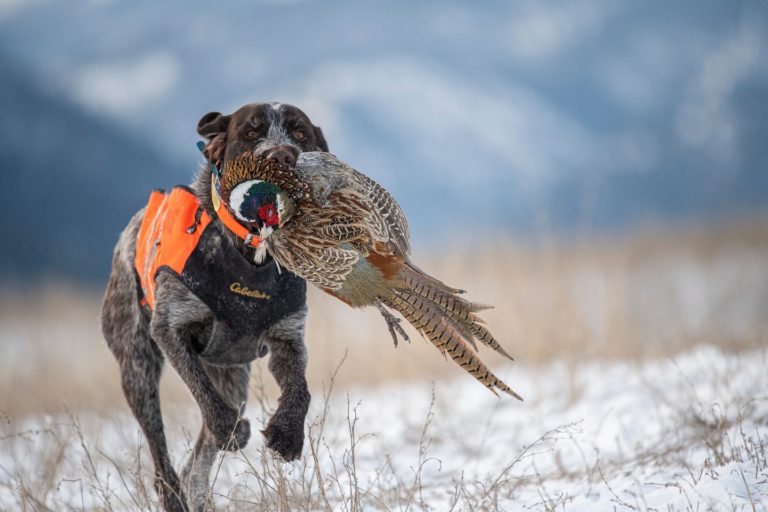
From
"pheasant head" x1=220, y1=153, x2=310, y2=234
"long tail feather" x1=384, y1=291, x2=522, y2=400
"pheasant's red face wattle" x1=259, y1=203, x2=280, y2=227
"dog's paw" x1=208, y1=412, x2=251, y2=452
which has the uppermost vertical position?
"pheasant head" x1=220, y1=153, x2=310, y2=234

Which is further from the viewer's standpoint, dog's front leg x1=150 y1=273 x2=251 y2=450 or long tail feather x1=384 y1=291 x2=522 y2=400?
dog's front leg x1=150 y1=273 x2=251 y2=450

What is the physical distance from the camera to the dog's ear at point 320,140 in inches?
145

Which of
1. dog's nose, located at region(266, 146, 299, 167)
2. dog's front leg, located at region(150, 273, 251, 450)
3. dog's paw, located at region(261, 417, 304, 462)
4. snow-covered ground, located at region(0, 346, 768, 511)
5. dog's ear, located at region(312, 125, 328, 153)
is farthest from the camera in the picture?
dog's ear, located at region(312, 125, 328, 153)

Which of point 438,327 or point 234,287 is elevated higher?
point 234,287

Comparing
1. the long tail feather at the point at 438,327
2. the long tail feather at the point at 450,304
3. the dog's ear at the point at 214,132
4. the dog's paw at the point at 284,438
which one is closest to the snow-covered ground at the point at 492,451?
the dog's paw at the point at 284,438

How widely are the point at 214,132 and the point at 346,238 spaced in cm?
126

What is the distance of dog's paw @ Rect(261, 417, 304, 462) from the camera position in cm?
290

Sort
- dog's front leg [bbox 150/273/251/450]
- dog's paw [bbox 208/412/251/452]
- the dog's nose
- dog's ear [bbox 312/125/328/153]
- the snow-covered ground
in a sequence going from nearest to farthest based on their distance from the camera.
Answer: the dog's nose < the snow-covered ground < dog's paw [bbox 208/412/251/452] < dog's front leg [bbox 150/273/251/450] < dog's ear [bbox 312/125/328/153]

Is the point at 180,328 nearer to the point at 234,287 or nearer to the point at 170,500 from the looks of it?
the point at 234,287

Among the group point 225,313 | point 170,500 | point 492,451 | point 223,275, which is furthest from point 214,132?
point 492,451

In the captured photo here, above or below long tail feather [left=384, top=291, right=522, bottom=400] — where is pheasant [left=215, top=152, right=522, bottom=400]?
above

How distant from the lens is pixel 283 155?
109 inches

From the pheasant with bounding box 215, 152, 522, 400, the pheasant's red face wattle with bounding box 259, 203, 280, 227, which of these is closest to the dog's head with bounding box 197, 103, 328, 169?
the pheasant with bounding box 215, 152, 522, 400

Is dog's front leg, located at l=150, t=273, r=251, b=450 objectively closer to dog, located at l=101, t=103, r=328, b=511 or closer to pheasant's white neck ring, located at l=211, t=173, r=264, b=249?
dog, located at l=101, t=103, r=328, b=511
